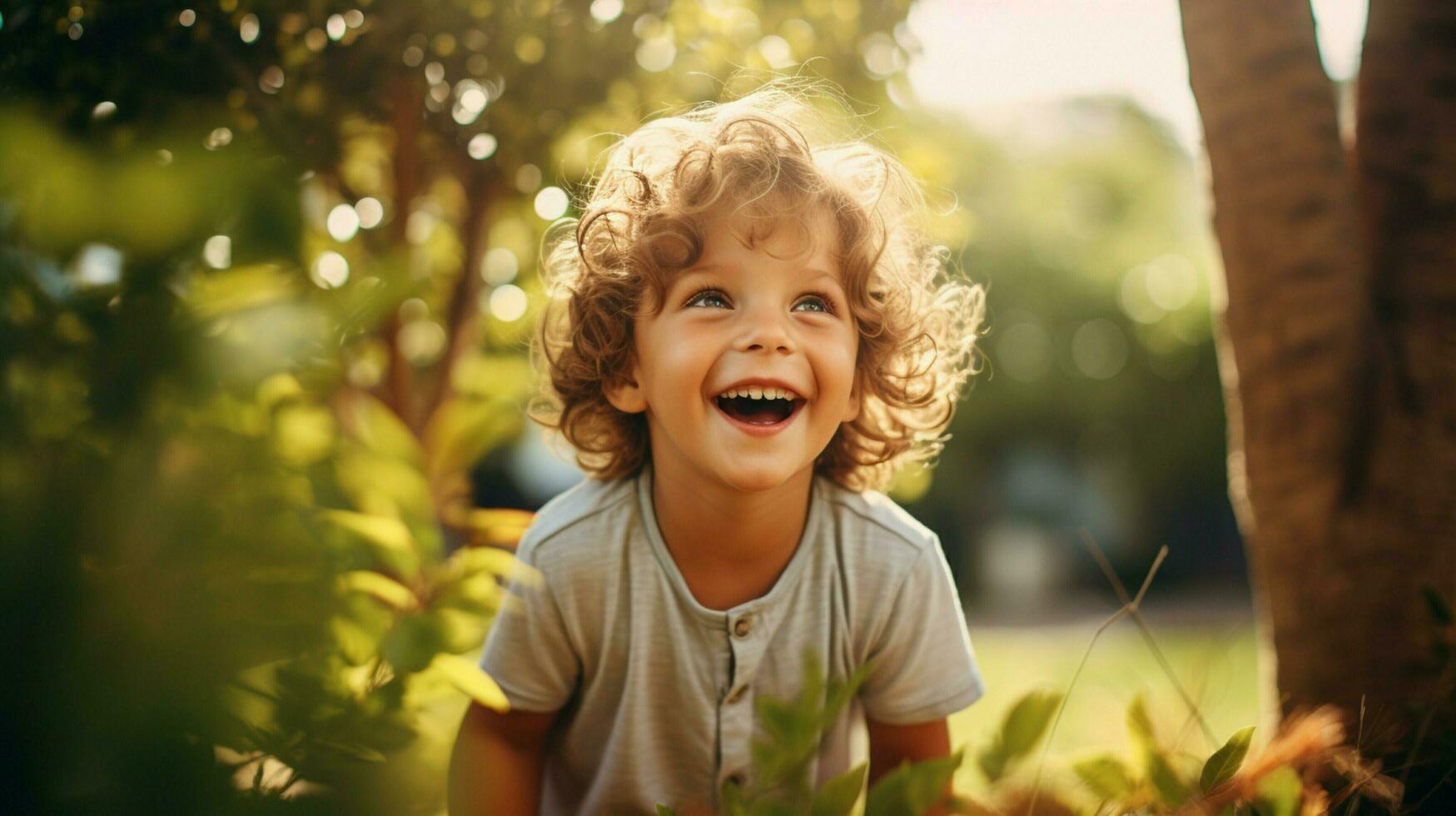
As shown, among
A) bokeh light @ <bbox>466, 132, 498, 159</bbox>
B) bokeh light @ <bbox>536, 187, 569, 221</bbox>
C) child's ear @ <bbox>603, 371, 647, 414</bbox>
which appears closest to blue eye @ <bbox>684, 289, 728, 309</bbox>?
child's ear @ <bbox>603, 371, 647, 414</bbox>

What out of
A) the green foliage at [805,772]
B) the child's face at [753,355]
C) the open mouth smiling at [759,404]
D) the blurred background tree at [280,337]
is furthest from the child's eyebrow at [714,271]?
the green foliage at [805,772]

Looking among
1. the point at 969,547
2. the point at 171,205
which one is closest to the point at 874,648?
the point at 171,205

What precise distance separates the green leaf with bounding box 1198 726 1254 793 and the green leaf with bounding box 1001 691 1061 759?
35 centimetres

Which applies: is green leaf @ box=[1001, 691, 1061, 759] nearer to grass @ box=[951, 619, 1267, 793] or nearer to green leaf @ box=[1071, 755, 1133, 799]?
grass @ box=[951, 619, 1267, 793]

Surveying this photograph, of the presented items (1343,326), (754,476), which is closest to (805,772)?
(754,476)

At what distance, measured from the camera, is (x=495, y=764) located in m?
1.97

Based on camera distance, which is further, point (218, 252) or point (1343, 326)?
point (1343, 326)

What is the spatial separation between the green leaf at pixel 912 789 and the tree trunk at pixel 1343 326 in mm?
1739

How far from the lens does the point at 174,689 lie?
648 millimetres

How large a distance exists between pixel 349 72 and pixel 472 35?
32cm

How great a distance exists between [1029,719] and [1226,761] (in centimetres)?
40

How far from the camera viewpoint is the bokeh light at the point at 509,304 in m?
2.67

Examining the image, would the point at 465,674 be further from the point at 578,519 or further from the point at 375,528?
the point at 578,519

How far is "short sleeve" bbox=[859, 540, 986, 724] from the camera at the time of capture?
205 cm
